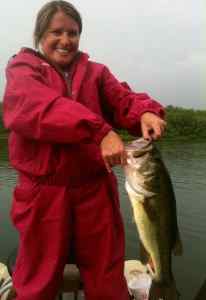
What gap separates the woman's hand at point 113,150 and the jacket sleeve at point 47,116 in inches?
2.2

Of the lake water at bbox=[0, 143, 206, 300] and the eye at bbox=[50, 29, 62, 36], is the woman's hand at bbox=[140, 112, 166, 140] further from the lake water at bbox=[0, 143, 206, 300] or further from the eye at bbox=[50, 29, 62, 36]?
the lake water at bbox=[0, 143, 206, 300]

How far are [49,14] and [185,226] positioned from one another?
452 inches

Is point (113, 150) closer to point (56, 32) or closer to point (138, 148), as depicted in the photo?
point (138, 148)

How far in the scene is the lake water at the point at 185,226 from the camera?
34.7 ft

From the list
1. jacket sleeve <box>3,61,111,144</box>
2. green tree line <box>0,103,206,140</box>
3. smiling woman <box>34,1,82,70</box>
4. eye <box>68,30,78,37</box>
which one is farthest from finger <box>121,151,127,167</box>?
green tree line <box>0,103,206,140</box>

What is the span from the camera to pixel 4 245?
1241 centimetres

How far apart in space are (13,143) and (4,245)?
9650mm

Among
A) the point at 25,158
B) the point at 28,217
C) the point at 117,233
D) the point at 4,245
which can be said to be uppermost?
the point at 25,158

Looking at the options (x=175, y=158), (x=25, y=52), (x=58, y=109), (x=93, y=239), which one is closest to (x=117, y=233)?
(x=93, y=239)

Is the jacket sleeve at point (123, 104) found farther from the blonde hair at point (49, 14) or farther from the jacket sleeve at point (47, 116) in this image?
the jacket sleeve at point (47, 116)

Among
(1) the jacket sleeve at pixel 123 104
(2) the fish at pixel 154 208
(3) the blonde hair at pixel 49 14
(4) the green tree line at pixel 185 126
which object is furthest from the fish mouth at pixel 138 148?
(4) the green tree line at pixel 185 126

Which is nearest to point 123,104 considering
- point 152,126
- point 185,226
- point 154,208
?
point 152,126

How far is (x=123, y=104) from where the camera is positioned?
3.66 meters

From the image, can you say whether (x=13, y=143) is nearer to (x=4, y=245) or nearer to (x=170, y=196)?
(x=170, y=196)
